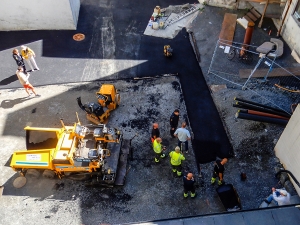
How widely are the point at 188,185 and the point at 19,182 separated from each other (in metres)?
6.02

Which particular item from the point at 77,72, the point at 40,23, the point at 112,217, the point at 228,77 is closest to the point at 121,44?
the point at 77,72

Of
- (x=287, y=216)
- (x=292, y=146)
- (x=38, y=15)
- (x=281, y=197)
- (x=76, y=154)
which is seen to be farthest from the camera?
(x=38, y=15)

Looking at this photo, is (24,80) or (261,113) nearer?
(261,113)

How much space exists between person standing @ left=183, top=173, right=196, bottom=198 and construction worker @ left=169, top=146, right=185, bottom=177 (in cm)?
72

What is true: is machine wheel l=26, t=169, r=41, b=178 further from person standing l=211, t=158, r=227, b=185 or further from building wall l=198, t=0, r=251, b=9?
building wall l=198, t=0, r=251, b=9

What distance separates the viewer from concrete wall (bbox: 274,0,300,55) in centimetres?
1501

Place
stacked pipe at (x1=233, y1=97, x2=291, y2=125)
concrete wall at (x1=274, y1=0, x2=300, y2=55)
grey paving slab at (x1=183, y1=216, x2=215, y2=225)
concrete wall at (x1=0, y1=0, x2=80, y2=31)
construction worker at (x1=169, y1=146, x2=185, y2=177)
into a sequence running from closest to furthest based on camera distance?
grey paving slab at (x1=183, y1=216, x2=215, y2=225)
construction worker at (x1=169, y1=146, x2=185, y2=177)
stacked pipe at (x1=233, y1=97, x2=291, y2=125)
concrete wall at (x1=274, y1=0, x2=300, y2=55)
concrete wall at (x1=0, y1=0, x2=80, y2=31)

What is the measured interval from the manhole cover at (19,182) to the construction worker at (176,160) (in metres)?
5.35

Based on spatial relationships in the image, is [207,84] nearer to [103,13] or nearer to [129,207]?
[129,207]

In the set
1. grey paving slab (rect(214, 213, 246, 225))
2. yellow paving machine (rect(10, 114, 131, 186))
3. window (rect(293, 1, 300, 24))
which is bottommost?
yellow paving machine (rect(10, 114, 131, 186))

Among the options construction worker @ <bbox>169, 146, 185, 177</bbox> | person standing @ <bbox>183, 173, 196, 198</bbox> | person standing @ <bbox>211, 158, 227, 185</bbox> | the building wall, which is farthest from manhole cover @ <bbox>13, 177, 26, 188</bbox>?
the building wall

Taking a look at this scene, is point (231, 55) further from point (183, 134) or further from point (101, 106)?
point (101, 106)

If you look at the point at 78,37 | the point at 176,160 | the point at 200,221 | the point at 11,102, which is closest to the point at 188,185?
the point at 176,160

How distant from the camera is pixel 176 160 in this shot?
10297 millimetres
